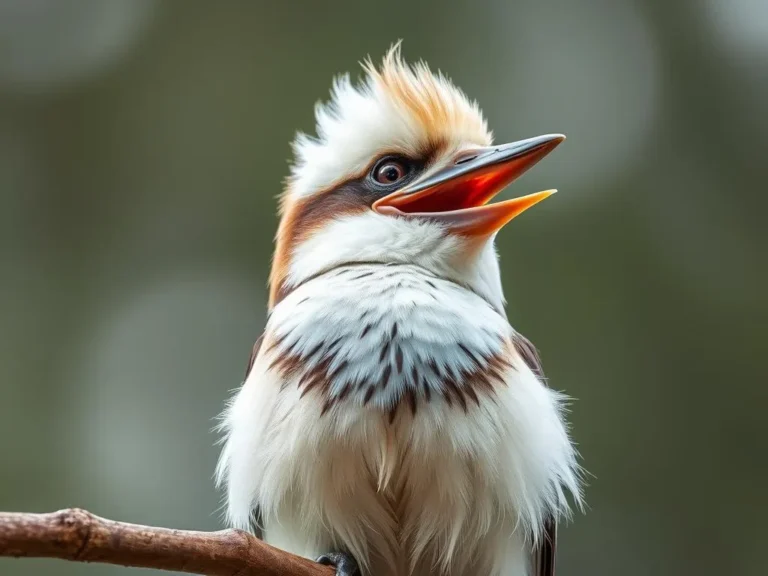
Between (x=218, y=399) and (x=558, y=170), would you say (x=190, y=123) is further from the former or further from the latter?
(x=558, y=170)

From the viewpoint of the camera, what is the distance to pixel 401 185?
3.11m

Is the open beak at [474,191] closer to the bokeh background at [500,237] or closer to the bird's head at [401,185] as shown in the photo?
the bird's head at [401,185]

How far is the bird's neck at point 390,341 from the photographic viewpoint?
269 cm

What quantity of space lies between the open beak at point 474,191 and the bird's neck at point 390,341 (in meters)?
0.18

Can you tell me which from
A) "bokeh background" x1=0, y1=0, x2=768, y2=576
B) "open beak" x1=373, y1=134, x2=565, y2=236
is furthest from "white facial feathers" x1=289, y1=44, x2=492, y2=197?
"bokeh background" x1=0, y1=0, x2=768, y2=576

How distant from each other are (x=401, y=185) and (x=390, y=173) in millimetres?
61

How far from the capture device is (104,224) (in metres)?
6.91

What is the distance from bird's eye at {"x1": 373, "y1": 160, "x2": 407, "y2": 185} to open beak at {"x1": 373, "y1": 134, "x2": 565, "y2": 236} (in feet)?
0.22

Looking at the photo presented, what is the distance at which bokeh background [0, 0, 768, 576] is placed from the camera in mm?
5613

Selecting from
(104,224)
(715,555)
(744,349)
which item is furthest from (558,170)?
(104,224)

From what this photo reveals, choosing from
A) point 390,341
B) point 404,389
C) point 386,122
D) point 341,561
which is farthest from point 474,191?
point 341,561

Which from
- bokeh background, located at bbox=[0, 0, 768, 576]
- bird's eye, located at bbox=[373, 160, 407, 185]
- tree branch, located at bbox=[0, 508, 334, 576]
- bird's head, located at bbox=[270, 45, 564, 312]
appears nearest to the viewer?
tree branch, located at bbox=[0, 508, 334, 576]

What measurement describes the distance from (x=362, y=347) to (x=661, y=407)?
3367 millimetres

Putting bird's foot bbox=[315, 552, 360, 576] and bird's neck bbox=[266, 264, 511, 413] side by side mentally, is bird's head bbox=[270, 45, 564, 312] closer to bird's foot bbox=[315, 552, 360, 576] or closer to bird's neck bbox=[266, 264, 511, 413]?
bird's neck bbox=[266, 264, 511, 413]
